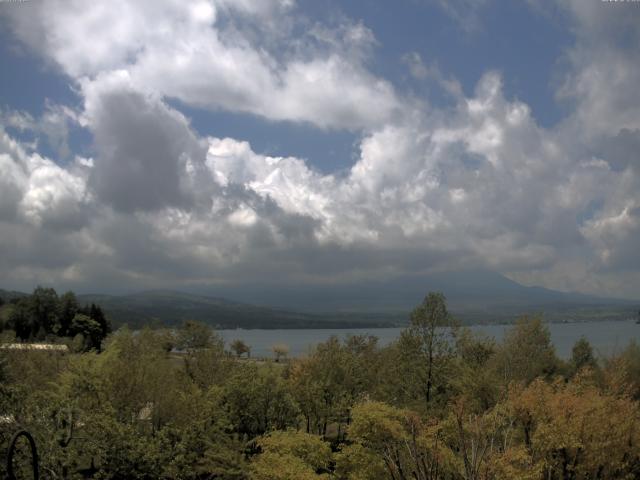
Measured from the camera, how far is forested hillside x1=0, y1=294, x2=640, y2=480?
26.1m

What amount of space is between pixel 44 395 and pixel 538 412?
28147mm

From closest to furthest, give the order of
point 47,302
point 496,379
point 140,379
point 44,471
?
point 44,471
point 140,379
point 496,379
point 47,302

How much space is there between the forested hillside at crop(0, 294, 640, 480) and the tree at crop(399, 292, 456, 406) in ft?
0.28

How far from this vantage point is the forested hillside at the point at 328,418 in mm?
26141

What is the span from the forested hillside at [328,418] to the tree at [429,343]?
8 centimetres

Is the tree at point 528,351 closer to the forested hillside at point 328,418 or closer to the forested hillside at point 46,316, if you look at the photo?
the forested hillside at point 328,418

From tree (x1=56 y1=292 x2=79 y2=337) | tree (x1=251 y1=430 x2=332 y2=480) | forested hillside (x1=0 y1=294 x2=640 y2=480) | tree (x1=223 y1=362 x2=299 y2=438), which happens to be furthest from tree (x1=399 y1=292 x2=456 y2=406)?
tree (x1=56 y1=292 x2=79 y2=337)

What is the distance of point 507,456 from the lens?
2319cm

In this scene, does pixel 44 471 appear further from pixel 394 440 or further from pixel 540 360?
pixel 540 360

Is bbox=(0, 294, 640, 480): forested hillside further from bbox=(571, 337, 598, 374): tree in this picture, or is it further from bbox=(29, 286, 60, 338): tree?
bbox=(29, 286, 60, 338): tree

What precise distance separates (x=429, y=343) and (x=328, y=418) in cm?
1036

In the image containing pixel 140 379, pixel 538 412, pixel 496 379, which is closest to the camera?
pixel 538 412

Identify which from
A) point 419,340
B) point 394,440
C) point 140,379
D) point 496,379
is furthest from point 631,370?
point 140,379

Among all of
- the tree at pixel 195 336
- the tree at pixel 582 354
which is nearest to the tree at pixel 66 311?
the tree at pixel 195 336
